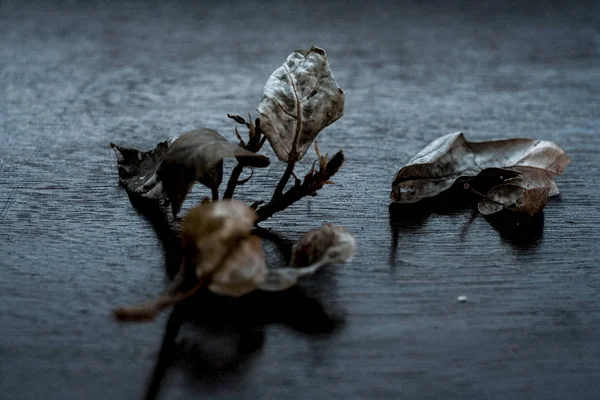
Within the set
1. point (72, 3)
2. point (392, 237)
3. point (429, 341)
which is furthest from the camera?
point (72, 3)

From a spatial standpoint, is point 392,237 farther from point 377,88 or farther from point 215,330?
point 377,88

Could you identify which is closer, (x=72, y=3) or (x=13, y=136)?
(x=13, y=136)

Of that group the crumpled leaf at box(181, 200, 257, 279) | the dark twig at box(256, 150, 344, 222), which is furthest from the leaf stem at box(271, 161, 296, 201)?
the crumpled leaf at box(181, 200, 257, 279)

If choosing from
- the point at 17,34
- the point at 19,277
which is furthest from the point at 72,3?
the point at 19,277

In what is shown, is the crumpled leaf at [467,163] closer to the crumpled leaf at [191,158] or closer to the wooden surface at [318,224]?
the wooden surface at [318,224]

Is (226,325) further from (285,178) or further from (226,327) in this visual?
(285,178)

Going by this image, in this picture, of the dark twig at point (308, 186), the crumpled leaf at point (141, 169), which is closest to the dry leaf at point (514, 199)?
the dark twig at point (308, 186)

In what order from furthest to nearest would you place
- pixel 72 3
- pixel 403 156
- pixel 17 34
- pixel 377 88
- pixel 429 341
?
pixel 72 3
pixel 17 34
pixel 377 88
pixel 403 156
pixel 429 341
